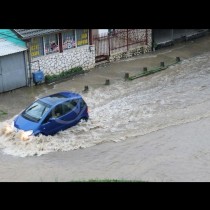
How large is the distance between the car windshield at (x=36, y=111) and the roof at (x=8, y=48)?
14.6 feet

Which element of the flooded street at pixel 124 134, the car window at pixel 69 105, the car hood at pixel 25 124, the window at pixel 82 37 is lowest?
the flooded street at pixel 124 134

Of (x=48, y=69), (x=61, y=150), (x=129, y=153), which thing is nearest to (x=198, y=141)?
(x=129, y=153)

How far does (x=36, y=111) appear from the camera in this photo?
15484 millimetres

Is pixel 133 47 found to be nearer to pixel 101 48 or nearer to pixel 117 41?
pixel 117 41

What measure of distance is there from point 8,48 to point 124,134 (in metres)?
7.35

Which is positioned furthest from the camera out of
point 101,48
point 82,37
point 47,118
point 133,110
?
point 101,48

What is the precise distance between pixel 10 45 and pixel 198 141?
32.8 feet

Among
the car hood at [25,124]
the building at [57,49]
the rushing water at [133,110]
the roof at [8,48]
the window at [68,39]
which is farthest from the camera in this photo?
the window at [68,39]

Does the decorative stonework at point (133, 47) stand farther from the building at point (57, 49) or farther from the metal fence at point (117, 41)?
the building at point (57, 49)

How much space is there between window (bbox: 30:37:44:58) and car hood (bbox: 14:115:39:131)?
5914mm

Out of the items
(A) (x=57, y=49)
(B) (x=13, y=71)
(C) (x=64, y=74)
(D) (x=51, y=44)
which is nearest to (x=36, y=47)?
(D) (x=51, y=44)

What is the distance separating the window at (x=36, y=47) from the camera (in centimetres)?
2045

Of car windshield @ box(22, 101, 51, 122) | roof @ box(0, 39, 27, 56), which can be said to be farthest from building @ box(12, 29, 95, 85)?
car windshield @ box(22, 101, 51, 122)

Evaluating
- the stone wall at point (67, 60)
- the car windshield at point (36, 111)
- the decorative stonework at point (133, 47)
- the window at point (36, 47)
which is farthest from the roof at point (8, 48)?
the decorative stonework at point (133, 47)
